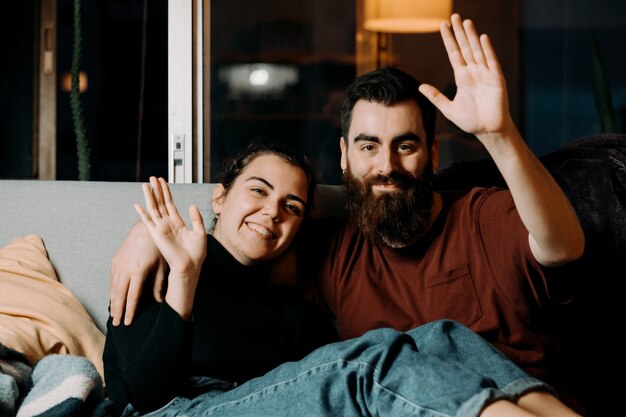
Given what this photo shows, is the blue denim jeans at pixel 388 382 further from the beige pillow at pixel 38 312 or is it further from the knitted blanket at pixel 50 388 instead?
the beige pillow at pixel 38 312

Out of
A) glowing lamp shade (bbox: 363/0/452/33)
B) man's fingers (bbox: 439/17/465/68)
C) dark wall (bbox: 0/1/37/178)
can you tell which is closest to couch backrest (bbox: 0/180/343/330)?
man's fingers (bbox: 439/17/465/68)

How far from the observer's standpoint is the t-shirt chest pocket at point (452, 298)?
1.52 m

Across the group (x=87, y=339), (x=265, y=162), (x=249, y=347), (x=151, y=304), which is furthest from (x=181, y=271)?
(x=87, y=339)

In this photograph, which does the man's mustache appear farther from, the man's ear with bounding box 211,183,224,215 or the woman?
the man's ear with bounding box 211,183,224,215

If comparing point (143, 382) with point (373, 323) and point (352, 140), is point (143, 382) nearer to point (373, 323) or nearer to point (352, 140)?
point (373, 323)

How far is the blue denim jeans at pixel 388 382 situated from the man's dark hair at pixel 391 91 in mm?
559

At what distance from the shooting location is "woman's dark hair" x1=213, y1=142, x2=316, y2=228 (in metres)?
1.67

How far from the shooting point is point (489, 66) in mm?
1257

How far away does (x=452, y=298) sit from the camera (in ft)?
5.01

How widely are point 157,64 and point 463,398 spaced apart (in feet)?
8.16

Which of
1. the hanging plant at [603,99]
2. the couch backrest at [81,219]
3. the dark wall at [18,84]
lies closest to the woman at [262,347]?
the couch backrest at [81,219]

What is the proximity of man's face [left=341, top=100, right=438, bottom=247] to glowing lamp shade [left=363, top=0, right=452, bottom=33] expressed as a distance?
4.15ft

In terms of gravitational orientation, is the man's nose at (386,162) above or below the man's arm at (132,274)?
above

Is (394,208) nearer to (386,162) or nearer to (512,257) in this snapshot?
(386,162)
